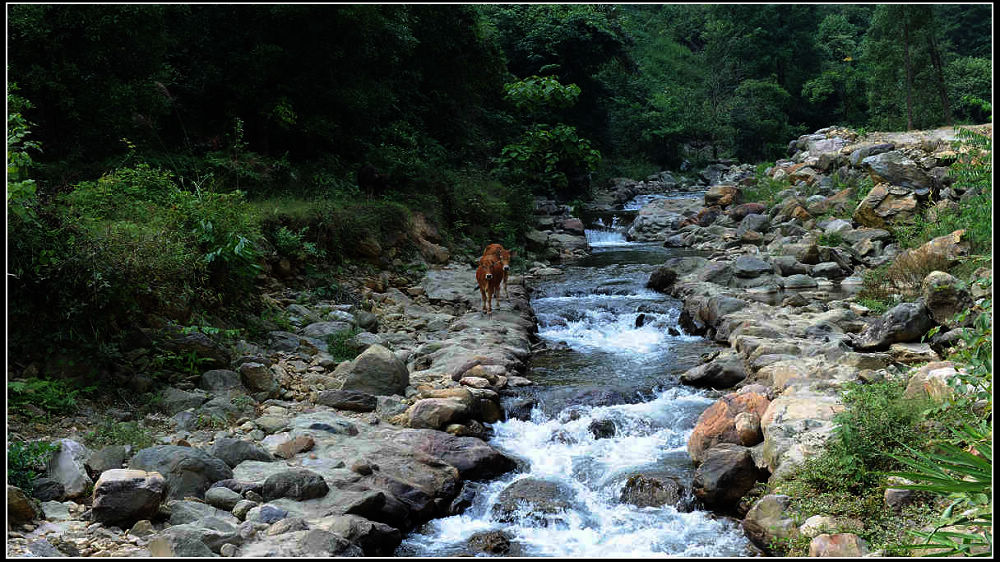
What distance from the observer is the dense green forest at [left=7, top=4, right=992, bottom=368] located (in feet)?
20.8

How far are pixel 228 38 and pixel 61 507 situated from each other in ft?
33.8

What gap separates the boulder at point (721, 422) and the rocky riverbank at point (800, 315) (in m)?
0.01

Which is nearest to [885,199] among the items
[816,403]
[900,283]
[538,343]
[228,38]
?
[900,283]

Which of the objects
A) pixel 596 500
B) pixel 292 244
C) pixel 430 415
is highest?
pixel 292 244

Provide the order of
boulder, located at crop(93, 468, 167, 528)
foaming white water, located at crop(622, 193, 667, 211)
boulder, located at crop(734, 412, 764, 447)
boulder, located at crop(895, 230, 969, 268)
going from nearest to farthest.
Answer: boulder, located at crop(93, 468, 167, 528)
boulder, located at crop(734, 412, 764, 447)
boulder, located at crop(895, 230, 969, 268)
foaming white water, located at crop(622, 193, 667, 211)

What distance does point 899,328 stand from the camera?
7.80 metres

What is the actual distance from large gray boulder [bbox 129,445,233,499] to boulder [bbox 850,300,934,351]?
6.90 meters

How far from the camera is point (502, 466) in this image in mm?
6305

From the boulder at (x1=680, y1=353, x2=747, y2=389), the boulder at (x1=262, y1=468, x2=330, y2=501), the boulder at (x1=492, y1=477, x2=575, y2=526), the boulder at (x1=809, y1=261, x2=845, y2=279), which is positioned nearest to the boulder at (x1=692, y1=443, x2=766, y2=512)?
the boulder at (x1=492, y1=477, x2=575, y2=526)

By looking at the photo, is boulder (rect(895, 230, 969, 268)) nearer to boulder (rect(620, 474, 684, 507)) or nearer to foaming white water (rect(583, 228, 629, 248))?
boulder (rect(620, 474, 684, 507))

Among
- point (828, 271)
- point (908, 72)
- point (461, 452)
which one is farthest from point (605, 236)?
point (908, 72)

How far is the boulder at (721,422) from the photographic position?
244 inches

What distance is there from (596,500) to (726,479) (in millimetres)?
1078

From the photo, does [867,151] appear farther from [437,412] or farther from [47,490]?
[47,490]
